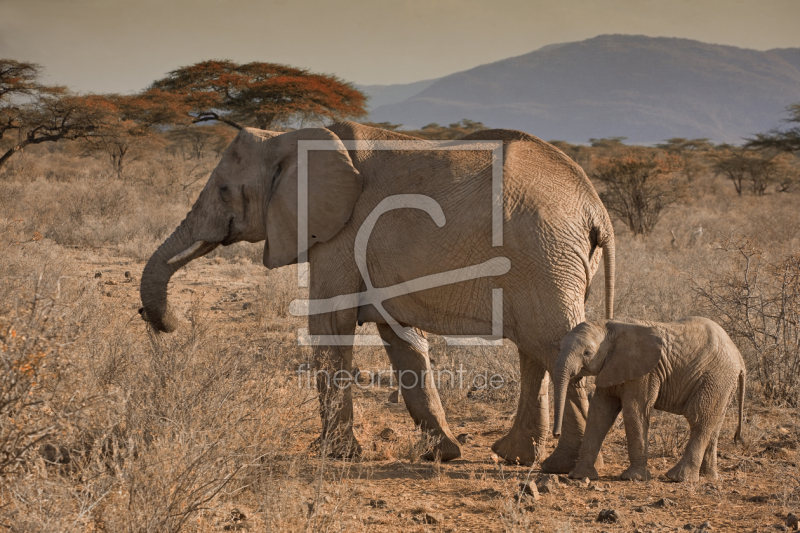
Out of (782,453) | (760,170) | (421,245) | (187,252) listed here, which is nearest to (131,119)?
(187,252)

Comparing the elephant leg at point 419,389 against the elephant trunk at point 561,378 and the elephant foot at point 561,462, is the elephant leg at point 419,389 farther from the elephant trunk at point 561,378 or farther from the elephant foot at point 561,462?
the elephant trunk at point 561,378

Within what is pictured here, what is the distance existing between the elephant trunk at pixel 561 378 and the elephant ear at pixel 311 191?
172 cm

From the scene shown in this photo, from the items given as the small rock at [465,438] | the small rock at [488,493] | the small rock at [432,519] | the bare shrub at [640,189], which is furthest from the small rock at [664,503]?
the bare shrub at [640,189]

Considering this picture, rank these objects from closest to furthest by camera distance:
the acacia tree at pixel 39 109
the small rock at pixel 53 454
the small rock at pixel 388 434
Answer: the small rock at pixel 53 454 < the small rock at pixel 388 434 < the acacia tree at pixel 39 109

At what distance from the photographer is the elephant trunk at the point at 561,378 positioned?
3.86 m

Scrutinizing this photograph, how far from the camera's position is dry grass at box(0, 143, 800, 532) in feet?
9.86

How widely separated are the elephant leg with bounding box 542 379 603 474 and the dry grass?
0.16m

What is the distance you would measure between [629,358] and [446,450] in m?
1.47

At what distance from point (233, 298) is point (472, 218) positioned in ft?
19.0

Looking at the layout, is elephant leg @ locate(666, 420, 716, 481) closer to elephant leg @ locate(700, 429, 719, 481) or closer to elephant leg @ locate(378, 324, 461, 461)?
elephant leg @ locate(700, 429, 719, 481)

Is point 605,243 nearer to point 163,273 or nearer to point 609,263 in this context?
point 609,263

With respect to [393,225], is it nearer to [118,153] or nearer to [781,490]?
[781,490]

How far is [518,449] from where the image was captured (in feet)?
15.8

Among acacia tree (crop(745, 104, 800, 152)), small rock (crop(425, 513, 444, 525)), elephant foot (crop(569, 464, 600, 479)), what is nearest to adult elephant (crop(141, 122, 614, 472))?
elephant foot (crop(569, 464, 600, 479))
